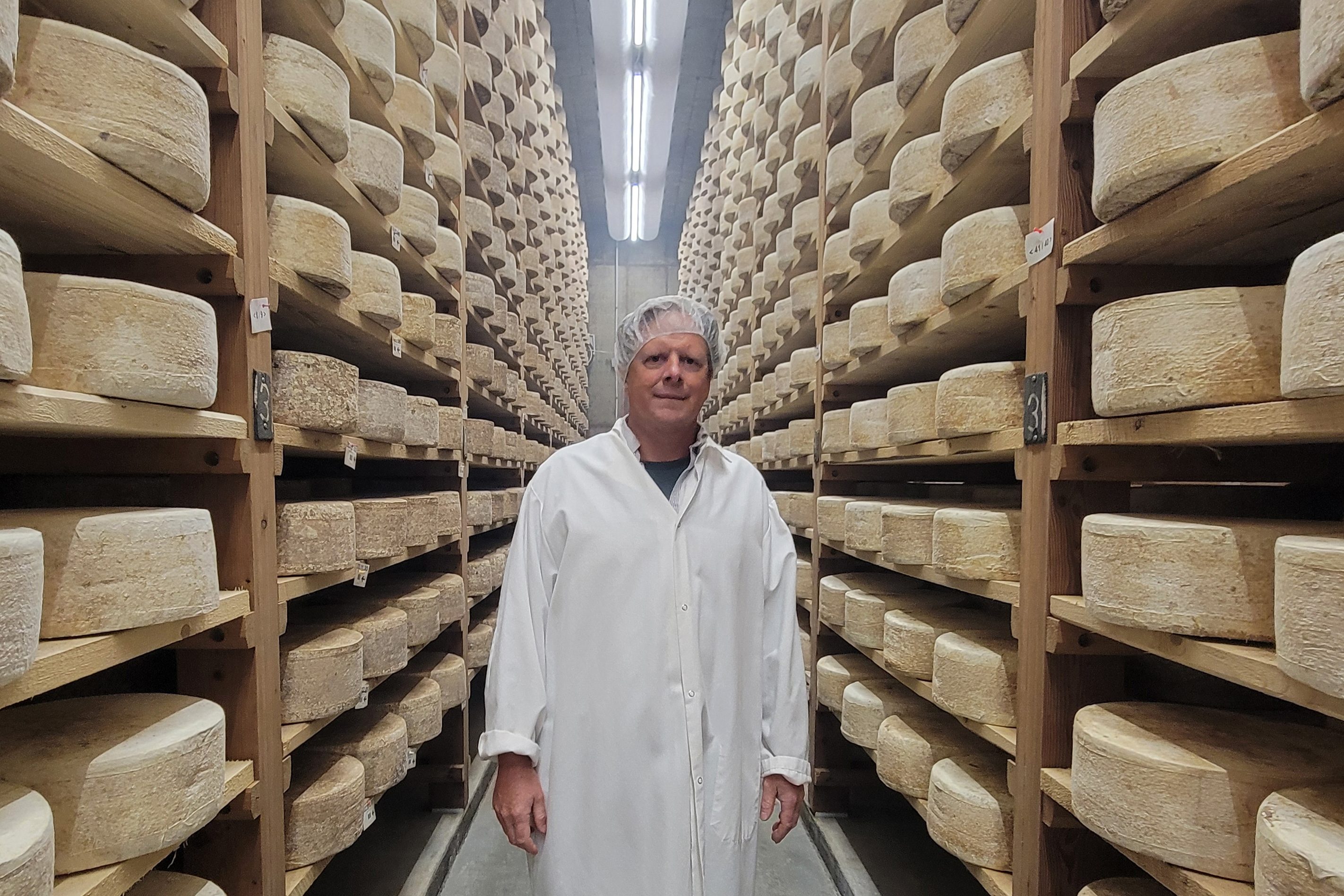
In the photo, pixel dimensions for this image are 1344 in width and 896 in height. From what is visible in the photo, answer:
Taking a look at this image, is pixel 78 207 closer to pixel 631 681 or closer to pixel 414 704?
pixel 631 681

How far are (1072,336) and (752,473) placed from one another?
83 cm

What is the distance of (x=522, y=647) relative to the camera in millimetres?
1737

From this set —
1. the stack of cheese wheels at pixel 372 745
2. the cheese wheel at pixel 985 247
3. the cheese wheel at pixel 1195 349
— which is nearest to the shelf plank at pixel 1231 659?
the cheese wheel at pixel 1195 349

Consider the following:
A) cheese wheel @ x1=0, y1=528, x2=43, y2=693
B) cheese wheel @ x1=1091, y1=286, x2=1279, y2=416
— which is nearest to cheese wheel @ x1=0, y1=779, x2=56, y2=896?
cheese wheel @ x1=0, y1=528, x2=43, y2=693

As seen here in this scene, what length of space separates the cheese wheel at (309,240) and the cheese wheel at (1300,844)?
89.2 inches

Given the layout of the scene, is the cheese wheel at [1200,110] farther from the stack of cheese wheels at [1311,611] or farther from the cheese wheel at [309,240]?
the cheese wheel at [309,240]


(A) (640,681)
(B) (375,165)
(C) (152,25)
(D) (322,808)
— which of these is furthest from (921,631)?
(C) (152,25)

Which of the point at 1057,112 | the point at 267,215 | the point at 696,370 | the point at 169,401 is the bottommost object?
the point at 169,401

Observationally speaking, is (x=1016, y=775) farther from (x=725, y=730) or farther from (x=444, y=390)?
(x=444, y=390)

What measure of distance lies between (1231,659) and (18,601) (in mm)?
1802

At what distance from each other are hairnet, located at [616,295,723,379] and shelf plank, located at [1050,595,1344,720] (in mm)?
1119

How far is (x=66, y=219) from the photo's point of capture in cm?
140

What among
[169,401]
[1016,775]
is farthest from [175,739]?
[1016,775]

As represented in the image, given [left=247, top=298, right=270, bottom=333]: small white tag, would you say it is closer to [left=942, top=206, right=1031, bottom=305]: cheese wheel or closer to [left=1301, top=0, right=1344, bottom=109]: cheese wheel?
[left=1301, top=0, right=1344, bottom=109]: cheese wheel
